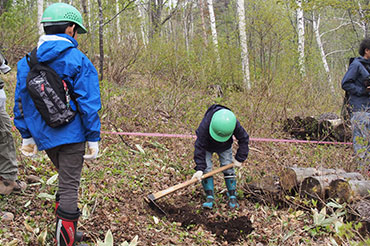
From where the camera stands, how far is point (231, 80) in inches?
414

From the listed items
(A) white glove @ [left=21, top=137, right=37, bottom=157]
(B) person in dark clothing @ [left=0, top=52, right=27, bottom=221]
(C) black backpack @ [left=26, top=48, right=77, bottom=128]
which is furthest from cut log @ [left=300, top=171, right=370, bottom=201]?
(B) person in dark clothing @ [left=0, top=52, right=27, bottom=221]

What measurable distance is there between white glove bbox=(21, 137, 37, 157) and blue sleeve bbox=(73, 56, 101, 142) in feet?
1.72

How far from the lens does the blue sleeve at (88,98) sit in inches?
94.6

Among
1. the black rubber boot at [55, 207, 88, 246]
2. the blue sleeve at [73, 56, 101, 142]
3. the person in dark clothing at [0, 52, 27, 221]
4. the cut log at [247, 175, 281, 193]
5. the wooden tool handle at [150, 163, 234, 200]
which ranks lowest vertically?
the cut log at [247, 175, 281, 193]

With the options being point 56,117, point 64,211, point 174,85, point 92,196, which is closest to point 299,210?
point 92,196

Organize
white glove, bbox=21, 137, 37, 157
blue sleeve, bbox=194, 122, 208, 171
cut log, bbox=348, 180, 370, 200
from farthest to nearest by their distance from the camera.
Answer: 1. blue sleeve, bbox=194, 122, 208, 171
2. cut log, bbox=348, 180, 370, 200
3. white glove, bbox=21, 137, 37, 157

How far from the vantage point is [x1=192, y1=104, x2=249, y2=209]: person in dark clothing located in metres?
3.73

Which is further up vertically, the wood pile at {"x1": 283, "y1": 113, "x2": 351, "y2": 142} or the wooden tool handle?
the wooden tool handle

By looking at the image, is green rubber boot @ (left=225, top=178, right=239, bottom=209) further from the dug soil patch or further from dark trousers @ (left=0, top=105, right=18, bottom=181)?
dark trousers @ (left=0, top=105, right=18, bottom=181)

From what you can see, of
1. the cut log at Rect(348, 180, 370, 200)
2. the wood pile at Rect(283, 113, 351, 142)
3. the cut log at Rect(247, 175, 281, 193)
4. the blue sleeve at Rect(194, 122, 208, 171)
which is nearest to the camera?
the cut log at Rect(348, 180, 370, 200)

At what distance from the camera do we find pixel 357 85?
16.9ft

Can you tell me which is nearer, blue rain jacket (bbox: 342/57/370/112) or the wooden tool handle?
the wooden tool handle

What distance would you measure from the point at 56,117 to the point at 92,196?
1.56m

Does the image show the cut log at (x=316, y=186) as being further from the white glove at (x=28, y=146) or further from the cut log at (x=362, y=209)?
the white glove at (x=28, y=146)
